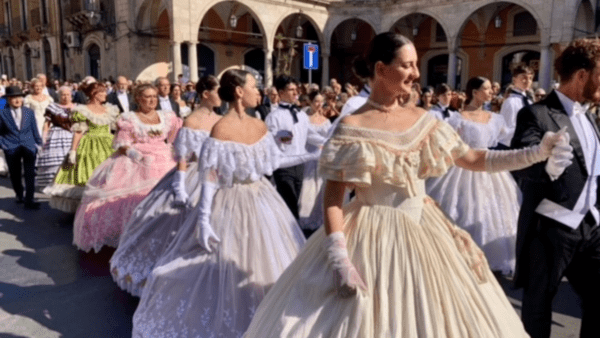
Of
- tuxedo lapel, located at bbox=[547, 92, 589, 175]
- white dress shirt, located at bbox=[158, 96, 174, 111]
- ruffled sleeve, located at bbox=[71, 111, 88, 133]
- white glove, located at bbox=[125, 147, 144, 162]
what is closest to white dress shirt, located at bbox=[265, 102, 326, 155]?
white glove, located at bbox=[125, 147, 144, 162]

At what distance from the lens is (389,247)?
76.8 inches

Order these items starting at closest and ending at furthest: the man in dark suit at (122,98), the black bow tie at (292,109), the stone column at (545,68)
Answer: the black bow tie at (292,109), the man in dark suit at (122,98), the stone column at (545,68)

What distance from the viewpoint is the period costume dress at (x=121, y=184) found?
495 centimetres

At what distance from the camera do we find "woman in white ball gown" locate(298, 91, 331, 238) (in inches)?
249

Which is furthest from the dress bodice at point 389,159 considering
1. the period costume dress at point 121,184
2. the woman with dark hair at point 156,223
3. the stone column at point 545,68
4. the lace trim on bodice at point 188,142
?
the stone column at point 545,68

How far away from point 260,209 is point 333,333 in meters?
1.47

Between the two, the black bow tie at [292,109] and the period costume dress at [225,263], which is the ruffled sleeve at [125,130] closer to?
the black bow tie at [292,109]

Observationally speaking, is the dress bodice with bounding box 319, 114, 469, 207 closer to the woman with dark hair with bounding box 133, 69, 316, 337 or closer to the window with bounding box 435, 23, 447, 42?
the woman with dark hair with bounding box 133, 69, 316, 337

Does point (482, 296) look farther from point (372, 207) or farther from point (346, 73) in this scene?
point (346, 73)

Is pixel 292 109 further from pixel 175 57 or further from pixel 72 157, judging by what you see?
pixel 175 57

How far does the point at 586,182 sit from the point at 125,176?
4255 millimetres

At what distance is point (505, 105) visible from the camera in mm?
5883

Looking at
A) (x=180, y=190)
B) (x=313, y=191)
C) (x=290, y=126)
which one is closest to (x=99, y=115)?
(x=290, y=126)

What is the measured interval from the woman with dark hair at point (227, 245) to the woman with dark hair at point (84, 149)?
3527 mm
